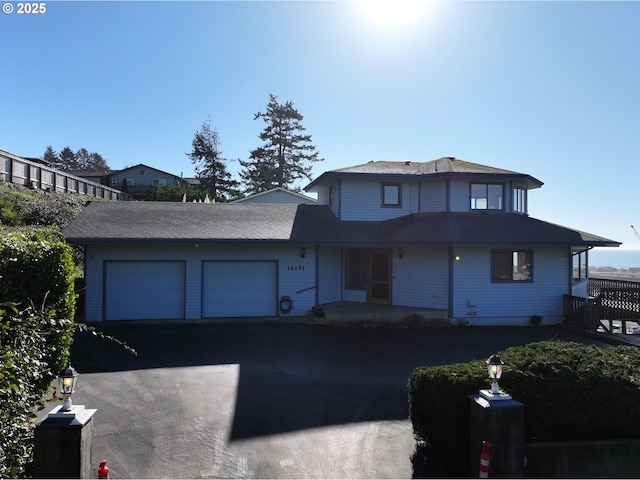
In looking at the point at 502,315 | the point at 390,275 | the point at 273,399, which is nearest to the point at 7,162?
the point at 390,275

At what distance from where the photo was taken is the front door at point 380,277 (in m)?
15.2

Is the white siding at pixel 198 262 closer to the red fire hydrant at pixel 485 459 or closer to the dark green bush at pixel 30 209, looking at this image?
the dark green bush at pixel 30 209

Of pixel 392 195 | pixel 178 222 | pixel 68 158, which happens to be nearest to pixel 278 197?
pixel 392 195

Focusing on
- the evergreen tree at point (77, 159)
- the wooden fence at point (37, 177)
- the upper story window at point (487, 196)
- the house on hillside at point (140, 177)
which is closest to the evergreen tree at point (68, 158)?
the evergreen tree at point (77, 159)

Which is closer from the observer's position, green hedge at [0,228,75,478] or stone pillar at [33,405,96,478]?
stone pillar at [33,405,96,478]

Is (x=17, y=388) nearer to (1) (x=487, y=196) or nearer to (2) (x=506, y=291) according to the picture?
(2) (x=506, y=291)

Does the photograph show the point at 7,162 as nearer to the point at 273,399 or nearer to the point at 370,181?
the point at 370,181

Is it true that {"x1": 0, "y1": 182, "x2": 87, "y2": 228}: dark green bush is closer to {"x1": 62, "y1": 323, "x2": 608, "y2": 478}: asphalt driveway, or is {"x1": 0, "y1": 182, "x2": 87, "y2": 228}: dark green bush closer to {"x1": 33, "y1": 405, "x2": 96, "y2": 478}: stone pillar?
{"x1": 62, "y1": 323, "x2": 608, "y2": 478}: asphalt driveway

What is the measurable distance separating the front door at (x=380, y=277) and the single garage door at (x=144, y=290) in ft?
23.4

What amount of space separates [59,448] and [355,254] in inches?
496

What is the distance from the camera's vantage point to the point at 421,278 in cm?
1454

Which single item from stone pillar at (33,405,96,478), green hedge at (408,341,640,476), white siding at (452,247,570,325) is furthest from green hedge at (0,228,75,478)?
white siding at (452,247,570,325)

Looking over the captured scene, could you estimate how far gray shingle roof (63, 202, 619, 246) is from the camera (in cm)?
1318

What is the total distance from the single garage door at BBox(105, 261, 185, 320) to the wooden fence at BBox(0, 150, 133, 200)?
14.8 m
